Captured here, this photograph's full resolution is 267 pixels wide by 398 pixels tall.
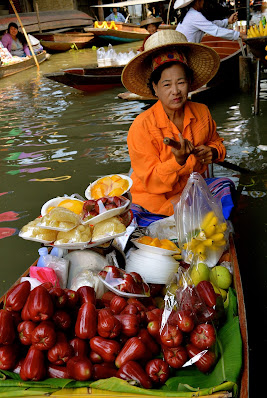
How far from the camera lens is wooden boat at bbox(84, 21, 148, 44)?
16547 millimetres

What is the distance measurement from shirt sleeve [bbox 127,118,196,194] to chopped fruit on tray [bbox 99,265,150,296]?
2.49ft

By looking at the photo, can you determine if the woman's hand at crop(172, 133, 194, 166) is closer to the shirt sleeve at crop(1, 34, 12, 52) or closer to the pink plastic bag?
the pink plastic bag

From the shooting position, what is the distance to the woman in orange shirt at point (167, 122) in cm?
237

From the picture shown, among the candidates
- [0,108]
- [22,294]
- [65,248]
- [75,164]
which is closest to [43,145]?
[75,164]

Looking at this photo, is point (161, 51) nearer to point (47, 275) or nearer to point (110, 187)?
point (110, 187)

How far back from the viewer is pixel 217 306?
5.22 feet

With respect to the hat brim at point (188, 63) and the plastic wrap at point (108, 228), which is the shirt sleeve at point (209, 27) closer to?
the hat brim at point (188, 63)

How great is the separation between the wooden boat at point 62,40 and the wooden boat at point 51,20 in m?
0.71

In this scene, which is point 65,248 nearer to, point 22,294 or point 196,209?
point 22,294

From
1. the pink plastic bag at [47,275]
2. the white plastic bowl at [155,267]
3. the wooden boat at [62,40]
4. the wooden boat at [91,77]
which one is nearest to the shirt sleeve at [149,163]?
the white plastic bowl at [155,267]

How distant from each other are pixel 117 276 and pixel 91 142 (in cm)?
375

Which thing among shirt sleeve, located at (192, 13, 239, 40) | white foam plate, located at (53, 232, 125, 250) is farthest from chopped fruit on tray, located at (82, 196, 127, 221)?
shirt sleeve, located at (192, 13, 239, 40)

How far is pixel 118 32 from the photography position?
55.7 feet

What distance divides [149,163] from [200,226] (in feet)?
1.97
